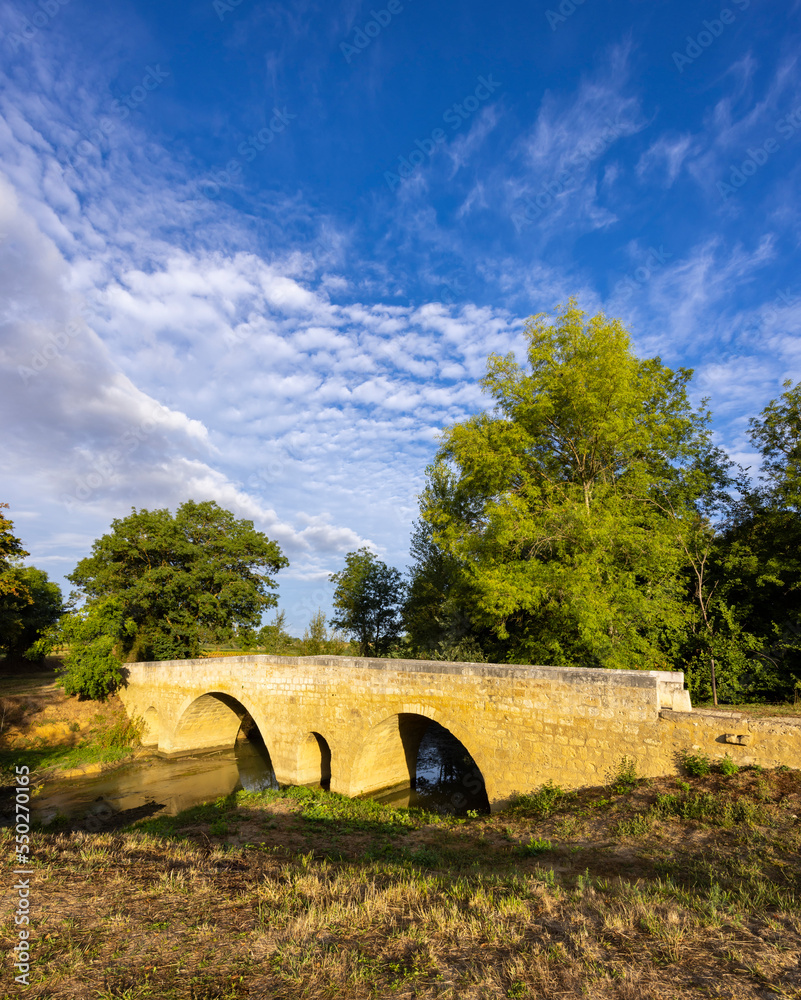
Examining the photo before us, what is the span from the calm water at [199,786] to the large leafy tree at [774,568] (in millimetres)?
8647

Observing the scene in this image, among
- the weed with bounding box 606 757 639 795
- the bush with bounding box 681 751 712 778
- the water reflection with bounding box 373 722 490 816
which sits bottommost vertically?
the water reflection with bounding box 373 722 490 816

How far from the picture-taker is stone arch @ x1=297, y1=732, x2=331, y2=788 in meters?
13.4

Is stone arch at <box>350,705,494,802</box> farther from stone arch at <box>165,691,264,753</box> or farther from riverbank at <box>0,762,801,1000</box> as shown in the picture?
stone arch at <box>165,691,264,753</box>

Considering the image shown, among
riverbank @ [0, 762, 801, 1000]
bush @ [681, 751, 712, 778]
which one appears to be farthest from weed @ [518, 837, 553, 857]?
bush @ [681, 751, 712, 778]

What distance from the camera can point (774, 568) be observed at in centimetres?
1284

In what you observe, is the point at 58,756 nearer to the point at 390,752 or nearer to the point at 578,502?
the point at 390,752

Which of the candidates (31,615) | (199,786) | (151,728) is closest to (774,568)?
(199,786)

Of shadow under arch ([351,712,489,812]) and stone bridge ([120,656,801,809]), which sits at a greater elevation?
stone bridge ([120,656,801,809])

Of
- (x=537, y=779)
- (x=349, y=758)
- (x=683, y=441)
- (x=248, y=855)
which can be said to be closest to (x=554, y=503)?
(x=683, y=441)

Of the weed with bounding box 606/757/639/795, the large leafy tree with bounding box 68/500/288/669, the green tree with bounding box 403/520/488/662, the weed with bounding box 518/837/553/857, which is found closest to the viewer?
the weed with bounding box 518/837/553/857

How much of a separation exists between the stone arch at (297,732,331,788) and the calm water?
2.00 m

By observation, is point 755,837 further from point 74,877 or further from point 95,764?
point 95,764

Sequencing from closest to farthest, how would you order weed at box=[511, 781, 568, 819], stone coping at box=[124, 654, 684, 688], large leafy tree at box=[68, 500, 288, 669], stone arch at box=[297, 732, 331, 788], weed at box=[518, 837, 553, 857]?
1. weed at box=[518, 837, 553, 857]
2. stone coping at box=[124, 654, 684, 688]
3. weed at box=[511, 781, 568, 819]
4. stone arch at box=[297, 732, 331, 788]
5. large leafy tree at box=[68, 500, 288, 669]

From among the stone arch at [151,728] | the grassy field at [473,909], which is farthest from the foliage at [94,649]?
the grassy field at [473,909]
